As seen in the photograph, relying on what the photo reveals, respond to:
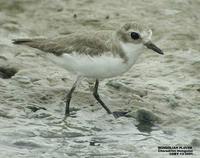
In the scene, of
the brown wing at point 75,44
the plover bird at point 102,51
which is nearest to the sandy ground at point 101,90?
the brown wing at point 75,44

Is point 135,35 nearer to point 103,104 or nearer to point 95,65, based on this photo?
point 95,65

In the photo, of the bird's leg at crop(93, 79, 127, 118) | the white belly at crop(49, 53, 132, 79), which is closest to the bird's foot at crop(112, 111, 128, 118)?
the bird's leg at crop(93, 79, 127, 118)

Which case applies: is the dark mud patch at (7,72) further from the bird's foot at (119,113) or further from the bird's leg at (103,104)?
the bird's foot at (119,113)

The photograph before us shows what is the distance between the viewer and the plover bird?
9.72m

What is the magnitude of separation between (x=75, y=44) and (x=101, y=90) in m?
1.24

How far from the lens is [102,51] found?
→ 977 cm

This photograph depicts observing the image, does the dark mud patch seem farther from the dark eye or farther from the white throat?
the dark eye

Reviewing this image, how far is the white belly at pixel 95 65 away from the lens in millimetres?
9672

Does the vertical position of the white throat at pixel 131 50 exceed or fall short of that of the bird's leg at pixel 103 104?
it exceeds it

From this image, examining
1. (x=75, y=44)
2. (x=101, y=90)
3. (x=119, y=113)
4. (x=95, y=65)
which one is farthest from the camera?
(x=101, y=90)

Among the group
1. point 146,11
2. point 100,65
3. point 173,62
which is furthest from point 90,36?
point 146,11

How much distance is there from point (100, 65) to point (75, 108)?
1084 mm

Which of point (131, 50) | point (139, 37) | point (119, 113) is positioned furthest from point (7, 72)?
point (139, 37)

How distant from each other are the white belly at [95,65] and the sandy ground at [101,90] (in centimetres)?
69
